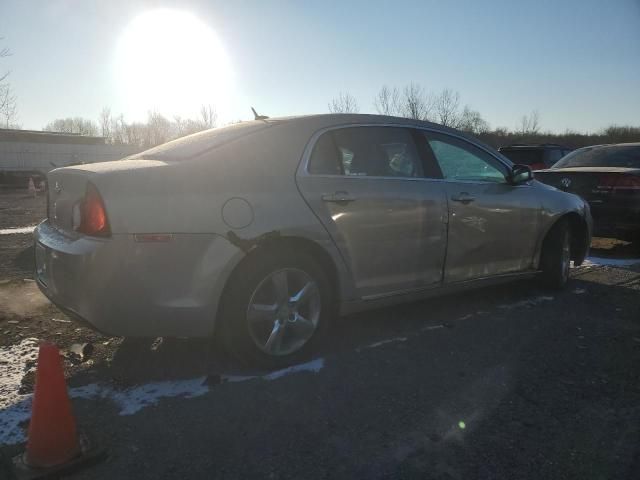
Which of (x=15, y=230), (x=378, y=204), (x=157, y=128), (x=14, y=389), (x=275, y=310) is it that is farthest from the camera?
(x=157, y=128)

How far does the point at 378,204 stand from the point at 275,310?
3.37ft

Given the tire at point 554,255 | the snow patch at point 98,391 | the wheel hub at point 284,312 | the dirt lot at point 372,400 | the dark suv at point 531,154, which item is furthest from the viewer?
the dark suv at point 531,154

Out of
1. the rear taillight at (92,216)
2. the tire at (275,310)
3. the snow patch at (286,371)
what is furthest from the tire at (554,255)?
the rear taillight at (92,216)

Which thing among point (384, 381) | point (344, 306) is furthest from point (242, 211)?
point (384, 381)

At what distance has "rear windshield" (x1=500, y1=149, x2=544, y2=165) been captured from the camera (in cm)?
1305

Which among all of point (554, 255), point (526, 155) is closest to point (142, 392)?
point (554, 255)

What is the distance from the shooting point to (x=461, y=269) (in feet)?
13.5

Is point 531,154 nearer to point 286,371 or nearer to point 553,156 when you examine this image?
point 553,156

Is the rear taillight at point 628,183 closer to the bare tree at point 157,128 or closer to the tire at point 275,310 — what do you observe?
the tire at point 275,310

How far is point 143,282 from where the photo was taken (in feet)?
8.74

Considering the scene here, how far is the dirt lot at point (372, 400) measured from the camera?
2207mm

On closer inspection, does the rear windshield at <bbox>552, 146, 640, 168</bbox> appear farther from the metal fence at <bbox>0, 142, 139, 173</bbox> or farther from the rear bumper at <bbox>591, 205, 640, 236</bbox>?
the metal fence at <bbox>0, 142, 139, 173</bbox>

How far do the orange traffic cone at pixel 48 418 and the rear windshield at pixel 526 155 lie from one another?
41.8 feet

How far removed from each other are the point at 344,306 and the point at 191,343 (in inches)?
44.2
